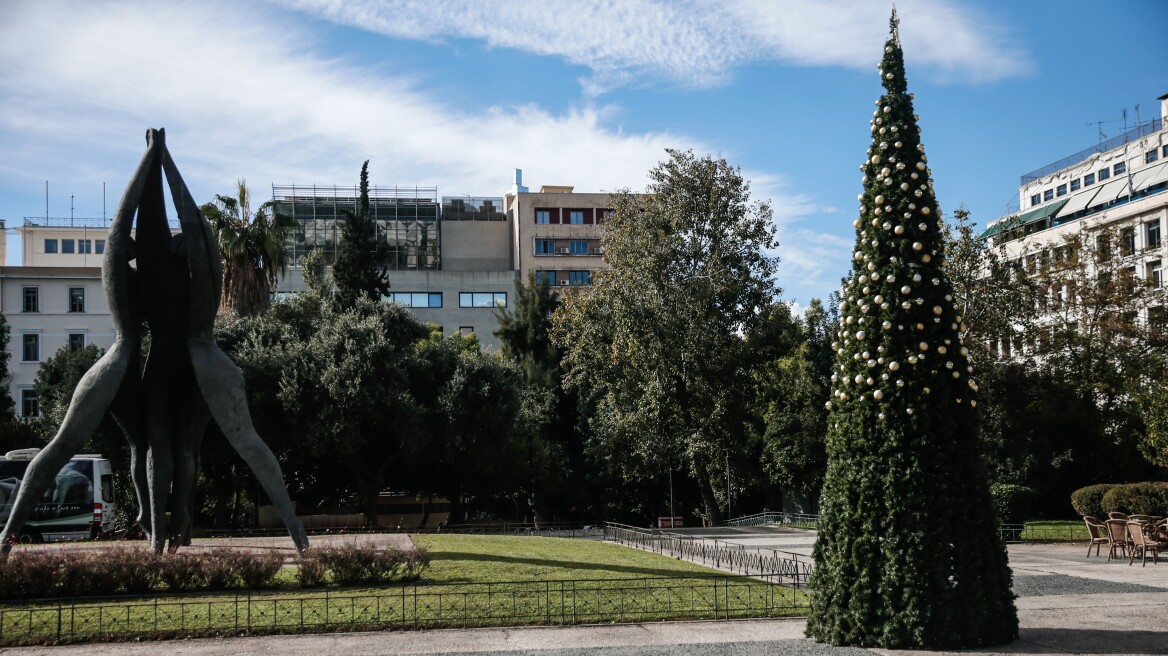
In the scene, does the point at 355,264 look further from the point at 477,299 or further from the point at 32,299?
the point at 477,299

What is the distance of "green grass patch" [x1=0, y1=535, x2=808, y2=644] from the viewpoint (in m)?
13.6

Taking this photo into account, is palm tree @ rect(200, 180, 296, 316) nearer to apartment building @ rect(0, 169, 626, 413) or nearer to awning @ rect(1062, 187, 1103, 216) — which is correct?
apartment building @ rect(0, 169, 626, 413)

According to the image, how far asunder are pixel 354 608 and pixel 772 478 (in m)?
32.4

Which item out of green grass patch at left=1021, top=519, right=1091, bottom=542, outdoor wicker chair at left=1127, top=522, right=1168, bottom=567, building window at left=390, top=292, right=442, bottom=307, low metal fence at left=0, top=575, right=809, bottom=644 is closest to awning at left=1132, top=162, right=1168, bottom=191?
green grass patch at left=1021, top=519, right=1091, bottom=542

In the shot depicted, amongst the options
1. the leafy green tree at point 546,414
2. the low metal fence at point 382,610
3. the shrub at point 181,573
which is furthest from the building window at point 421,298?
A: the low metal fence at point 382,610

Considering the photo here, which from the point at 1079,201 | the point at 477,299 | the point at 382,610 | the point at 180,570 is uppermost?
the point at 1079,201

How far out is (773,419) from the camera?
147 feet

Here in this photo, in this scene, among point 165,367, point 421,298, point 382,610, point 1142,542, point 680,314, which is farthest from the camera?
point 421,298

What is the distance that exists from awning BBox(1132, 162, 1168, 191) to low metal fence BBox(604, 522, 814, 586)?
145ft

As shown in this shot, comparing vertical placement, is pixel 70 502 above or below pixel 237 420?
below

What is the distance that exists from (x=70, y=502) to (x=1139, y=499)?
29789mm

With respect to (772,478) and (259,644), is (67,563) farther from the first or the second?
(772,478)

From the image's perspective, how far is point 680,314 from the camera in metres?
38.5

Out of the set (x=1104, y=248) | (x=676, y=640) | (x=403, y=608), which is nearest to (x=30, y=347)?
(x=403, y=608)
